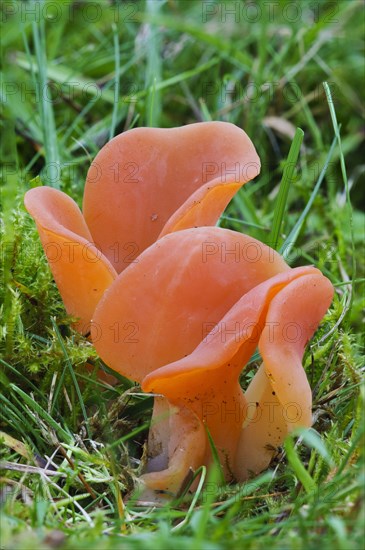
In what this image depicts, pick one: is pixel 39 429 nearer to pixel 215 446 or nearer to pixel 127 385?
pixel 127 385

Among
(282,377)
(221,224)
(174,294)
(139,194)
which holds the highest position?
(139,194)

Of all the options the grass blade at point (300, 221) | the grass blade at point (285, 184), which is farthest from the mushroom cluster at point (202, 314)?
the grass blade at point (300, 221)

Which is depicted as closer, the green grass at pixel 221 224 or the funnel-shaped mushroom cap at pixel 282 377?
the green grass at pixel 221 224

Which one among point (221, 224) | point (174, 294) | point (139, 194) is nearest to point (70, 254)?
point (174, 294)

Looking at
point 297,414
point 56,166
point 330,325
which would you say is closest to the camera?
point 297,414

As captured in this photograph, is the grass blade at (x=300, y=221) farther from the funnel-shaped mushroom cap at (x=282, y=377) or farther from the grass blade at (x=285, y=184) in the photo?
the funnel-shaped mushroom cap at (x=282, y=377)

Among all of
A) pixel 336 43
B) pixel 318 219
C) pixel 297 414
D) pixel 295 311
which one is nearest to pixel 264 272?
pixel 295 311

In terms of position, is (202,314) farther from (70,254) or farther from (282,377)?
(70,254)
